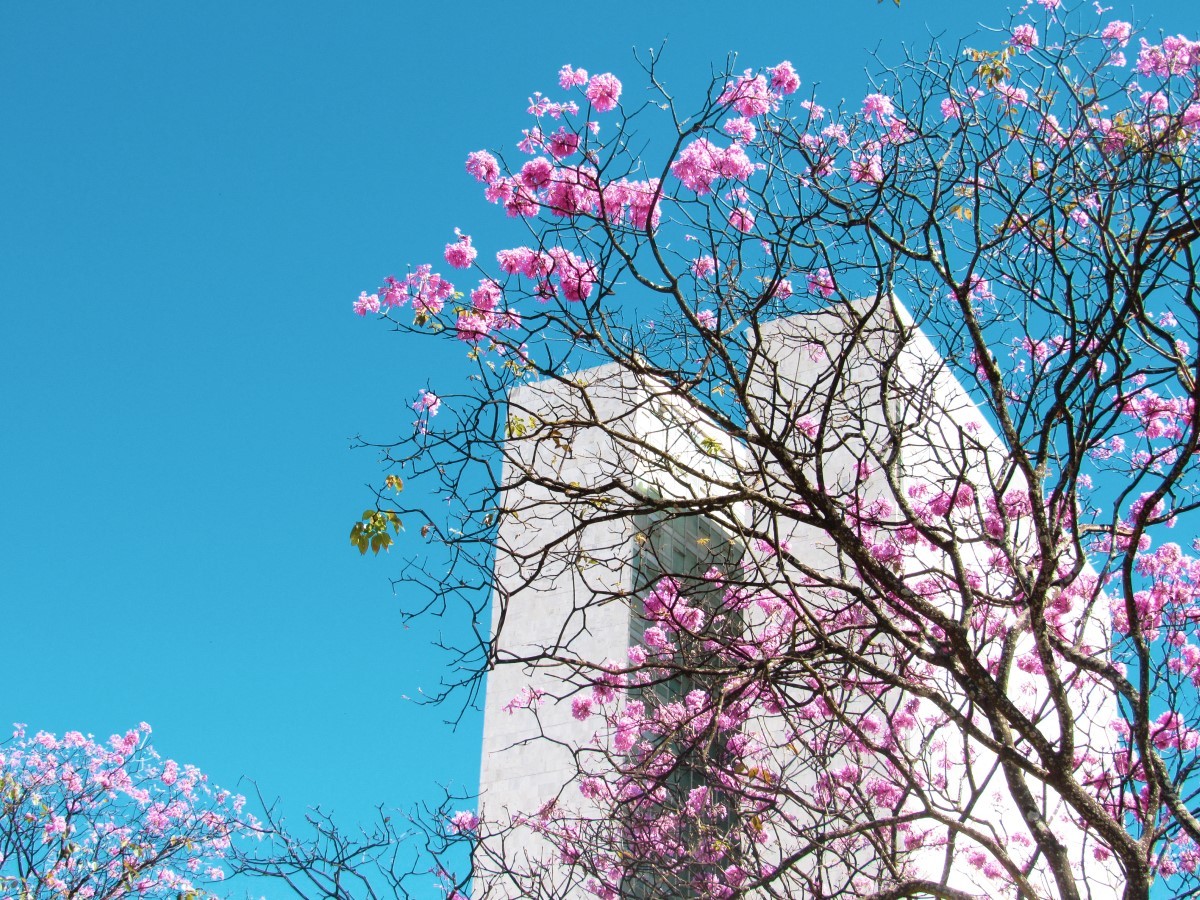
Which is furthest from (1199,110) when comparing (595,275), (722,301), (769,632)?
(769,632)

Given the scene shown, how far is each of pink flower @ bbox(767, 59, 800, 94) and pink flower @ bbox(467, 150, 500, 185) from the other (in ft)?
4.98

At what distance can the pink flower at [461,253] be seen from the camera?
6.39 m

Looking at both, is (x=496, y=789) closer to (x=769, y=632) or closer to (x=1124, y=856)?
(x=769, y=632)

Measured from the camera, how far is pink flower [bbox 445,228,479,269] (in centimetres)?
639

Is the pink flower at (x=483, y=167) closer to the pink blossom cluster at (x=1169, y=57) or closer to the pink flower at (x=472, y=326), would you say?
the pink flower at (x=472, y=326)

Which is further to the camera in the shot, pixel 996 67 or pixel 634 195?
pixel 996 67

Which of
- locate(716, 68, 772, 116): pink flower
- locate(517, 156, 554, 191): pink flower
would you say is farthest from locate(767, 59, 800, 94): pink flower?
locate(517, 156, 554, 191): pink flower

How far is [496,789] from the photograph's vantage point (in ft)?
51.3

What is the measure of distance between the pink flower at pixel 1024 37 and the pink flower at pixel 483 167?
115 inches

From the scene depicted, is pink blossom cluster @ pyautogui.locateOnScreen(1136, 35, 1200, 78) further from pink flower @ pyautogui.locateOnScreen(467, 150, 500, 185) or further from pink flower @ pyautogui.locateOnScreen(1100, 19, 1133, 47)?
pink flower @ pyautogui.locateOnScreen(467, 150, 500, 185)

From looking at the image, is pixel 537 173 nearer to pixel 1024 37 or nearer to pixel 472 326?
pixel 472 326

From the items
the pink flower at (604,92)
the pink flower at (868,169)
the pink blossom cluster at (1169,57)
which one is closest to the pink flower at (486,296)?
the pink flower at (604,92)

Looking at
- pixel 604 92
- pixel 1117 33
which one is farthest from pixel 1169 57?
pixel 604 92

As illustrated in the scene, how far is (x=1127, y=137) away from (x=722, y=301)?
2.28 meters
